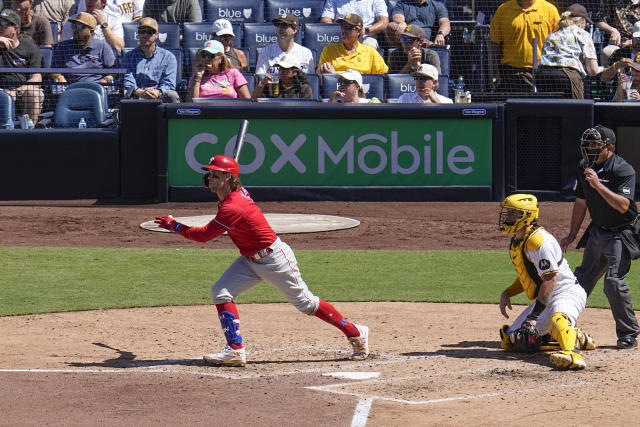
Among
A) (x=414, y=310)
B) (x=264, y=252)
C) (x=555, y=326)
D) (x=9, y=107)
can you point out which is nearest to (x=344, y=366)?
(x=264, y=252)

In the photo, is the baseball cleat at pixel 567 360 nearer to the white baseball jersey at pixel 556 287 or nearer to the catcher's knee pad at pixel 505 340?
the white baseball jersey at pixel 556 287

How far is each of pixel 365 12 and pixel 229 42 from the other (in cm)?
245

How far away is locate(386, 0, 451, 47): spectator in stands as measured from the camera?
1681cm

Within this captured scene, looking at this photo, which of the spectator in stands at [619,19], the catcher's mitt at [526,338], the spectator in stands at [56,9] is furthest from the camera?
the spectator in stands at [56,9]

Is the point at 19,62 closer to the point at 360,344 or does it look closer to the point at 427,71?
the point at 427,71

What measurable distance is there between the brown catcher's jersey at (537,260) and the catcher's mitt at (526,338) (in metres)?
0.23

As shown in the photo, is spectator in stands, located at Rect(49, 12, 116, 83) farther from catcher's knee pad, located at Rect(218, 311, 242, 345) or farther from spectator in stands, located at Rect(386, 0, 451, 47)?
catcher's knee pad, located at Rect(218, 311, 242, 345)

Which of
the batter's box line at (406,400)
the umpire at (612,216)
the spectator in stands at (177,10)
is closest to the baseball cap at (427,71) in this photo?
the spectator in stands at (177,10)

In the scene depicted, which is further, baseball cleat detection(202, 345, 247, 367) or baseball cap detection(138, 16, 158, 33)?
baseball cap detection(138, 16, 158, 33)

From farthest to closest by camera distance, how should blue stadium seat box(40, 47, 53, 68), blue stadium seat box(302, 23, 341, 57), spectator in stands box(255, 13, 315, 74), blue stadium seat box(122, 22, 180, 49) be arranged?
blue stadium seat box(302, 23, 341, 57) < blue stadium seat box(122, 22, 180, 49) < blue stadium seat box(40, 47, 53, 68) < spectator in stands box(255, 13, 315, 74)

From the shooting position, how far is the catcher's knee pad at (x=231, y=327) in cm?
710

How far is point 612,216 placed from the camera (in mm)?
7695

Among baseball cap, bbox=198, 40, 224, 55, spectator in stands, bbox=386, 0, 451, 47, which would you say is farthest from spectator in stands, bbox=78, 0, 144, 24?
spectator in stands, bbox=386, 0, 451, 47

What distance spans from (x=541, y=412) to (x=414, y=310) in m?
3.57
